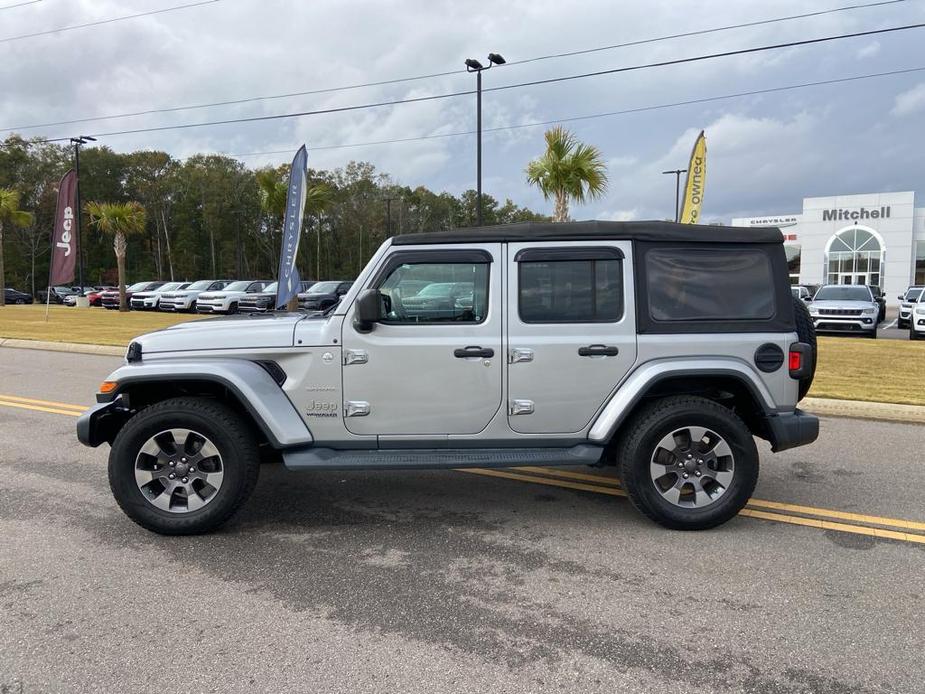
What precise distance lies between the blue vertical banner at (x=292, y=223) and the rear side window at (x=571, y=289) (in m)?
12.5

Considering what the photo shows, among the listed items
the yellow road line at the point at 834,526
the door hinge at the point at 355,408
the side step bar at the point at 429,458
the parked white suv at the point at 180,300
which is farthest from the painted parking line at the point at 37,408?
the parked white suv at the point at 180,300

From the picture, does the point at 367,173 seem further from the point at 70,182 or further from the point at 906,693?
the point at 906,693

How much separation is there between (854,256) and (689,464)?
167ft

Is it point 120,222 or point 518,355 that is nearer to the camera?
point 518,355

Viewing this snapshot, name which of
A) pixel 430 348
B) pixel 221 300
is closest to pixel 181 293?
pixel 221 300

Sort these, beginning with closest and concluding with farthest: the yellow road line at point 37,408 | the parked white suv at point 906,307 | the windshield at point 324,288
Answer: the yellow road line at point 37,408
the parked white suv at point 906,307
the windshield at point 324,288

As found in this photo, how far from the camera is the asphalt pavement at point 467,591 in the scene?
8.87 feet

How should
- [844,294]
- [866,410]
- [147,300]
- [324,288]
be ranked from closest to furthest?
[866,410]
[844,294]
[324,288]
[147,300]

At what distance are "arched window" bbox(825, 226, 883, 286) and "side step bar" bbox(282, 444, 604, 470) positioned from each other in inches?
1973

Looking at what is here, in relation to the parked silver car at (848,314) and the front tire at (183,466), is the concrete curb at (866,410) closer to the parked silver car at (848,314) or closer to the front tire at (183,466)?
the front tire at (183,466)

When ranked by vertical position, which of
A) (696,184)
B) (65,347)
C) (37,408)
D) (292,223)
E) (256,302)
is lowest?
(37,408)

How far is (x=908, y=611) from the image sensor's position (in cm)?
318

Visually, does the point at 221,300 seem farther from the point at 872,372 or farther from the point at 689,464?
the point at 689,464

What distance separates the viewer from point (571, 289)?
4.23m
